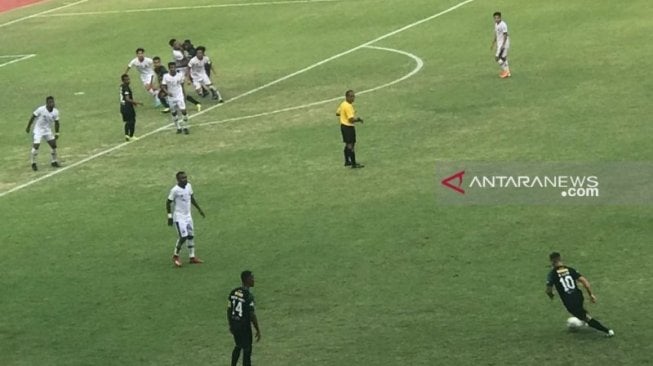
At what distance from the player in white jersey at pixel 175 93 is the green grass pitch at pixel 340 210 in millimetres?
751

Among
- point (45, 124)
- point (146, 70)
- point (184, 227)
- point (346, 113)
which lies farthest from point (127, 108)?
point (184, 227)

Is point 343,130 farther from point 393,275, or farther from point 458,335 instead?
point 458,335

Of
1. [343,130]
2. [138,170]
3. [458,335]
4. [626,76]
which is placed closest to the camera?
[458,335]

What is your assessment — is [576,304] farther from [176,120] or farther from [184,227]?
[176,120]

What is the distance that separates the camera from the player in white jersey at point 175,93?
39656 millimetres

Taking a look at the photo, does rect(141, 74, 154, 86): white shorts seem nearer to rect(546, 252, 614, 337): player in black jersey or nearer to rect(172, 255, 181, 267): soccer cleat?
rect(172, 255, 181, 267): soccer cleat

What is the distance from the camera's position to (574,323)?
73.5ft

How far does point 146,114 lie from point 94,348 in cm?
2077

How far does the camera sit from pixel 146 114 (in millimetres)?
43531

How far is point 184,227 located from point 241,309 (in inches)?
253

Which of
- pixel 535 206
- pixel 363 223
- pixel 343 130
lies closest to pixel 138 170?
pixel 343 130

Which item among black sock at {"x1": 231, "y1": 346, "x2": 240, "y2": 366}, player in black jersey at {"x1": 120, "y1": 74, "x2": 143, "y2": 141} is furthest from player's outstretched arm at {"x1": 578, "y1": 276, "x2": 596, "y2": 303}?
player in black jersey at {"x1": 120, "y1": 74, "x2": 143, "y2": 141}

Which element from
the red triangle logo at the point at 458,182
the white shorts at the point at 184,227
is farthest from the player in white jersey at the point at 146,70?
the white shorts at the point at 184,227

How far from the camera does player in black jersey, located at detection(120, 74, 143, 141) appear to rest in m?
38.7
